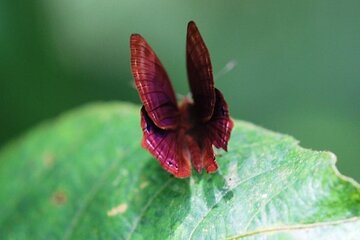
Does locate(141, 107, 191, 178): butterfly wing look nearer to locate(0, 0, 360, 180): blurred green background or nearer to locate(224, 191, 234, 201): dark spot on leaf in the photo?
locate(224, 191, 234, 201): dark spot on leaf

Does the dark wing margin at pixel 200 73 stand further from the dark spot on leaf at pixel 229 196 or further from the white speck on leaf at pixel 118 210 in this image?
the white speck on leaf at pixel 118 210

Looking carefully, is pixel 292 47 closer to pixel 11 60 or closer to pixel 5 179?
pixel 11 60

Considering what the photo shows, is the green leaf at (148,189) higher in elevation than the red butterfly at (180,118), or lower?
lower

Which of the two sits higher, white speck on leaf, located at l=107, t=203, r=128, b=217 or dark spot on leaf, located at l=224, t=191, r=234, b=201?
dark spot on leaf, located at l=224, t=191, r=234, b=201

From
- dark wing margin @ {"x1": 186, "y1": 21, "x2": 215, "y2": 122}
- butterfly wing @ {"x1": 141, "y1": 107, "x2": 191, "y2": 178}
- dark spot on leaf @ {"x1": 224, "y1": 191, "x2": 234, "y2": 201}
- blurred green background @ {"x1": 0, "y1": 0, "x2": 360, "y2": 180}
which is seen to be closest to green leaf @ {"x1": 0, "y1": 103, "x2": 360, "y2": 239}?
dark spot on leaf @ {"x1": 224, "y1": 191, "x2": 234, "y2": 201}

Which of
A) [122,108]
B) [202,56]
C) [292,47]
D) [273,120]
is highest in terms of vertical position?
[202,56]

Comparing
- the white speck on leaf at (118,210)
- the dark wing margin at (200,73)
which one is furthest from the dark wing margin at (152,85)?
the white speck on leaf at (118,210)

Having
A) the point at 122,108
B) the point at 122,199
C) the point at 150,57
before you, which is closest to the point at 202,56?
the point at 150,57

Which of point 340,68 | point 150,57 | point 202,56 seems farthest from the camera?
point 340,68
